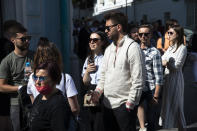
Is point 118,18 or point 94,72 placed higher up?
point 118,18

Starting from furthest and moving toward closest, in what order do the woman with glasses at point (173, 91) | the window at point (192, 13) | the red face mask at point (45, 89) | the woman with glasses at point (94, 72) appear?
the window at point (192, 13)
the woman with glasses at point (173, 91)
the woman with glasses at point (94, 72)
the red face mask at point (45, 89)

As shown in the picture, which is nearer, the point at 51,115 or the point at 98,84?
the point at 51,115

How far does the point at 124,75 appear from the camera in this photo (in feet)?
11.3

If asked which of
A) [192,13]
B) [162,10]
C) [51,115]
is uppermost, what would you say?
[162,10]

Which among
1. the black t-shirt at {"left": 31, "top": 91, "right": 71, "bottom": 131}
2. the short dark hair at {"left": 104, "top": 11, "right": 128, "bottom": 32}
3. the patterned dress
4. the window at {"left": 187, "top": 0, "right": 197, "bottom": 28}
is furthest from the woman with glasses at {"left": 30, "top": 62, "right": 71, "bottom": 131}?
the window at {"left": 187, "top": 0, "right": 197, "bottom": 28}

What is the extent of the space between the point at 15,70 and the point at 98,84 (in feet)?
3.24

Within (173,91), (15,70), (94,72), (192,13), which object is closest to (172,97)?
(173,91)

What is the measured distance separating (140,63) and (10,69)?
60.4 inches

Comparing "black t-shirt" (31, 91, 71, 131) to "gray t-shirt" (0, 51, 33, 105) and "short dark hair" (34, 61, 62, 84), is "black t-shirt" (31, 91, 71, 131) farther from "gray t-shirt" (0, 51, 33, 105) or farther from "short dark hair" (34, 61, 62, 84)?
"gray t-shirt" (0, 51, 33, 105)

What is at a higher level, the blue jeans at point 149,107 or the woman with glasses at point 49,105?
the woman with glasses at point 49,105

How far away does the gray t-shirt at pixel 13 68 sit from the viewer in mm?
3814

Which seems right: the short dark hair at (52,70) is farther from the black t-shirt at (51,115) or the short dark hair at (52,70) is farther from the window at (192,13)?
the window at (192,13)

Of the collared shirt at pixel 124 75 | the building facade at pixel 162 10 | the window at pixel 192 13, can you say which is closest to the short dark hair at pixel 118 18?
the collared shirt at pixel 124 75

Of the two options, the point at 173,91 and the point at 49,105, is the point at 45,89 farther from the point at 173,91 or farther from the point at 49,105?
the point at 173,91
